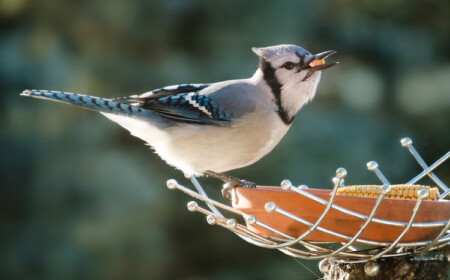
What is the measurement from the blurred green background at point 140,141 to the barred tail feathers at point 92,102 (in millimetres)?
1780

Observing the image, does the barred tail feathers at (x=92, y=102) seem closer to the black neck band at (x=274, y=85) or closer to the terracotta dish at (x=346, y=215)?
the black neck band at (x=274, y=85)

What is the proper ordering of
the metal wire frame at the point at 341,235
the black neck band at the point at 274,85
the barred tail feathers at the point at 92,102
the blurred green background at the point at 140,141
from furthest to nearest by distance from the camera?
the blurred green background at the point at 140,141, the black neck band at the point at 274,85, the barred tail feathers at the point at 92,102, the metal wire frame at the point at 341,235

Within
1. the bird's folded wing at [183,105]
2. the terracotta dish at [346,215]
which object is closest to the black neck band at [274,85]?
the bird's folded wing at [183,105]

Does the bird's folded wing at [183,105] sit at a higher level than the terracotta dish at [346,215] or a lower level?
higher

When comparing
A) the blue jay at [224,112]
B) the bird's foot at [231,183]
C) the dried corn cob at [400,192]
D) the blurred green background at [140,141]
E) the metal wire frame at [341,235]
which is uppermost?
the blurred green background at [140,141]

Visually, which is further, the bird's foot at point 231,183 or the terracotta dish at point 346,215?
the bird's foot at point 231,183

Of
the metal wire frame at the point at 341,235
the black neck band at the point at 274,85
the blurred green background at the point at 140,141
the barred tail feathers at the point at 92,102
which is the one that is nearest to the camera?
the metal wire frame at the point at 341,235

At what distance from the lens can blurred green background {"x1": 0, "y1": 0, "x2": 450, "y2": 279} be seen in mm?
3785

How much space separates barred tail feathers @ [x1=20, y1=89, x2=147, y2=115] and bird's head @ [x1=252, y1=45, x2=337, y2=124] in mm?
372

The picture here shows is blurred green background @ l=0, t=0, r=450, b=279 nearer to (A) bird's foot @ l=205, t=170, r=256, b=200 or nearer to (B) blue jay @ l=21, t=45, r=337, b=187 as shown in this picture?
(B) blue jay @ l=21, t=45, r=337, b=187

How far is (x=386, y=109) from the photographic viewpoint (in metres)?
4.22

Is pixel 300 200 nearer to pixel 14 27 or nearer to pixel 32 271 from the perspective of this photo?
pixel 32 271

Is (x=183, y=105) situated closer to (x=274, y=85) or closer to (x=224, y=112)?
(x=224, y=112)

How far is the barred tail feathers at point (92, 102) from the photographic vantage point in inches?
66.0
